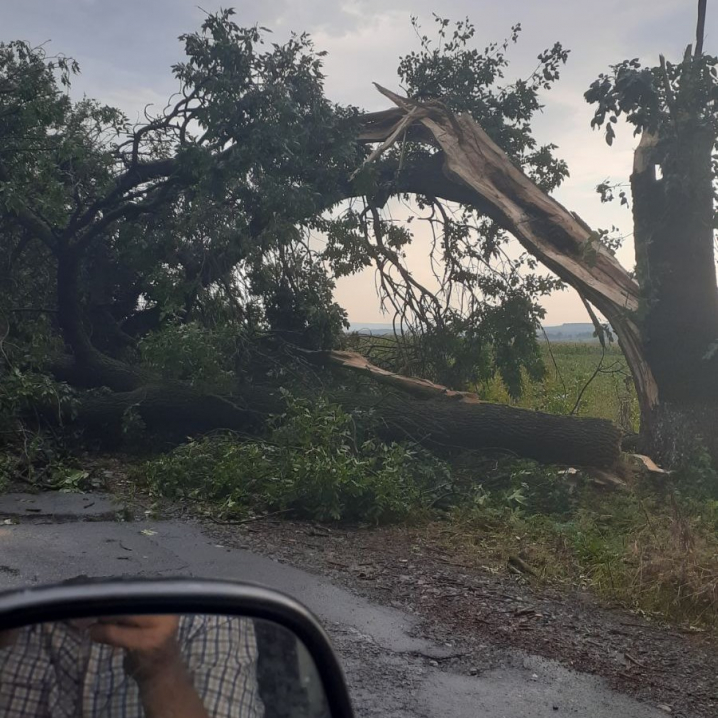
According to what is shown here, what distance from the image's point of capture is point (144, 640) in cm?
99

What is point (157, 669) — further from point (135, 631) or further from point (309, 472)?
point (309, 472)

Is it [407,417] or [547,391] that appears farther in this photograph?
[547,391]

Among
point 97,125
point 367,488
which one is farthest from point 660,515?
point 97,125

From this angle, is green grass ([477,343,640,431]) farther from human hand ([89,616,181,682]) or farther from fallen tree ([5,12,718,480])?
human hand ([89,616,181,682])

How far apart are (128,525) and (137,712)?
611cm

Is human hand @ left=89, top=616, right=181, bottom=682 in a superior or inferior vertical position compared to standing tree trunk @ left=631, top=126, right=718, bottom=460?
inferior

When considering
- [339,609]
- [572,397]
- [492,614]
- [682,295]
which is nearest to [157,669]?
[339,609]

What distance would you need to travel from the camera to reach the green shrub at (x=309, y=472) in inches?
286

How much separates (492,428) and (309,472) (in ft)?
7.69

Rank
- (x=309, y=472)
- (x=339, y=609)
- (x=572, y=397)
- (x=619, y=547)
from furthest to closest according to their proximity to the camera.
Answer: (x=572, y=397), (x=309, y=472), (x=619, y=547), (x=339, y=609)

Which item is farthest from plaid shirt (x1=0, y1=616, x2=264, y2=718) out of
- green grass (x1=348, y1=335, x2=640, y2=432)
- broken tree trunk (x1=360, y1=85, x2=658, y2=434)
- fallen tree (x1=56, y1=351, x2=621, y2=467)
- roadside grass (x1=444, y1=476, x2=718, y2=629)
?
green grass (x1=348, y1=335, x2=640, y2=432)

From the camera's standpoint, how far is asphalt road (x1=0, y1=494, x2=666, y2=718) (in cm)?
371

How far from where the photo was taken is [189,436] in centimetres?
918

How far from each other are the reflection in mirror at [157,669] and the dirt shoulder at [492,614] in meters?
3.23
